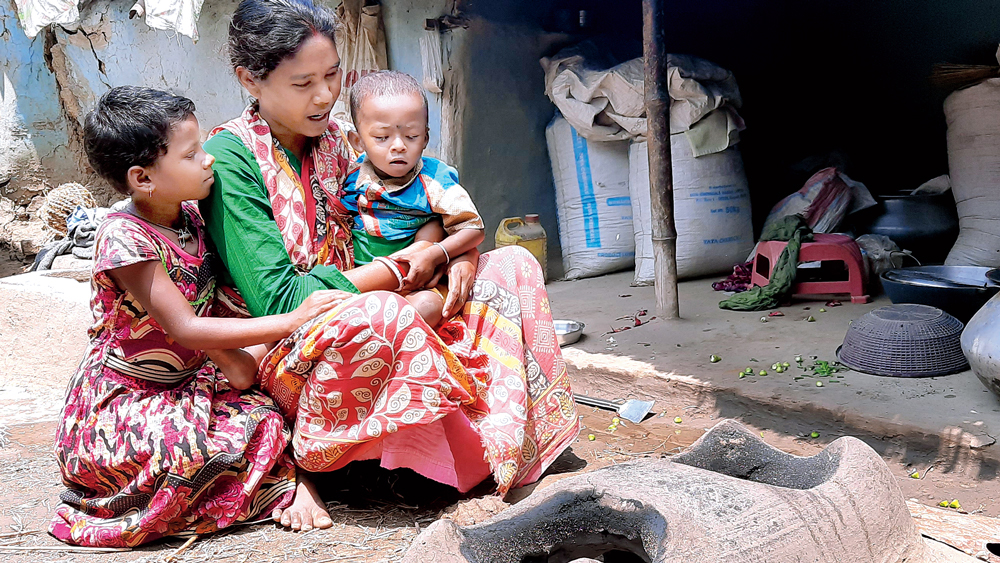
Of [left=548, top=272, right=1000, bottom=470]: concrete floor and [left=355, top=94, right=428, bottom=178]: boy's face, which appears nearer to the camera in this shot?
[left=355, top=94, right=428, bottom=178]: boy's face

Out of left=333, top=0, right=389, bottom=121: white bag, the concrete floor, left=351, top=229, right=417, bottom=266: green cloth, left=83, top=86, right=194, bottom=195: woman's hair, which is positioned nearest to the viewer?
left=83, top=86, right=194, bottom=195: woman's hair

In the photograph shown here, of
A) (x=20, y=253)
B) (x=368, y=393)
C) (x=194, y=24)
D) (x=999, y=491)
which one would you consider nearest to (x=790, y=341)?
(x=999, y=491)

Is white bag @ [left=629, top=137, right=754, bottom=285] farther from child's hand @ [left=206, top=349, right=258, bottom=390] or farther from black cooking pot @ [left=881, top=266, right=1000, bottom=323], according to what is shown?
child's hand @ [left=206, top=349, right=258, bottom=390]

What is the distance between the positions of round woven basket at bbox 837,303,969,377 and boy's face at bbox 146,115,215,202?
272cm

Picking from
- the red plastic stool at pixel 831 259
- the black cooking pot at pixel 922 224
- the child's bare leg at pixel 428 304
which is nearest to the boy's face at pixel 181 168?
the child's bare leg at pixel 428 304

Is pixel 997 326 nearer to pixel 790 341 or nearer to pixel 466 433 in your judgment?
pixel 790 341

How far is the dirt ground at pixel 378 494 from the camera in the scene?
7.25 ft

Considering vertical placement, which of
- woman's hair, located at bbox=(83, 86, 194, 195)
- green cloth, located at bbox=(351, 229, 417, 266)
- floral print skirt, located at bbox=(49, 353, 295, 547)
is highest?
woman's hair, located at bbox=(83, 86, 194, 195)

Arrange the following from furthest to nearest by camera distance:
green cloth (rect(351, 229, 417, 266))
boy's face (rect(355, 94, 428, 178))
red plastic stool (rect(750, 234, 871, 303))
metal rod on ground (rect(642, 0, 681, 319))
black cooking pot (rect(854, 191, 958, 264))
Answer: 1. black cooking pot (rect(854, 191, 958, 264))
2. red plastic stool (rect(750, 234, 871, 303))
3. metal rod on ground (rect(642, 0, 681, 319))
4. green cloth (rect(351, 229, 417, 266))
5. boy's face (rect(355, 94, 428, 178))

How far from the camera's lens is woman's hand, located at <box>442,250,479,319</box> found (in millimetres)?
2477

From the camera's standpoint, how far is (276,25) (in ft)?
7.34

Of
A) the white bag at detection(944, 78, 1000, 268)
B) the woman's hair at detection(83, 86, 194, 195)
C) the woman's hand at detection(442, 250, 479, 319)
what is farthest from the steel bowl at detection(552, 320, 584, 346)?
the woman's hair at detection(83, 86, 194, 195)

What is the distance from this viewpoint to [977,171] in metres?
4.65

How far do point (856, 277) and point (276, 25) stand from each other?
3563 mm
